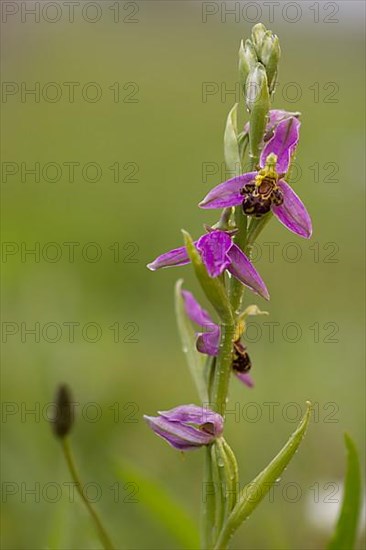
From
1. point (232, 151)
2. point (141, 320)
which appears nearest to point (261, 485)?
point (232, 151)

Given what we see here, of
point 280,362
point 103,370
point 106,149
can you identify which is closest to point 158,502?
point 103,370

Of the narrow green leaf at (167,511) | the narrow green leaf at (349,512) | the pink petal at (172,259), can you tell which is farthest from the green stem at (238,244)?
the narrow green leaf at (167,511)

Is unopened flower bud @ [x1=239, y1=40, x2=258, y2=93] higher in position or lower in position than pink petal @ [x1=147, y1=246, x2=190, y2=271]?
higher

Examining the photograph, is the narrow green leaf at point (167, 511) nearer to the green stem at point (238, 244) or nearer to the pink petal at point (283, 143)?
the green stem at point (238, 244)

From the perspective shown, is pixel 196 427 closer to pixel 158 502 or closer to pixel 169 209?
pixel 158 502

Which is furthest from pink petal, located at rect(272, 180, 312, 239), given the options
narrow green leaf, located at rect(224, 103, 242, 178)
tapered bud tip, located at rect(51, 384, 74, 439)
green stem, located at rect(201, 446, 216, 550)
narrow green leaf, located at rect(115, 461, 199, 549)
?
narrow green leaf, located at rect(115, 461, 199, 549)

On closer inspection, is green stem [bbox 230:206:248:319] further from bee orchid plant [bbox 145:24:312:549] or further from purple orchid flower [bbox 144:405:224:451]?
purple orchid flower [bbox 144:405:224:451]

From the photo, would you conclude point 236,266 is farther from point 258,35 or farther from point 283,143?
point 258,35
